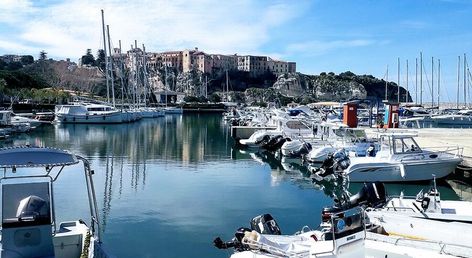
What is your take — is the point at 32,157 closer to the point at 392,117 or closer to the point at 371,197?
the point at 371,197

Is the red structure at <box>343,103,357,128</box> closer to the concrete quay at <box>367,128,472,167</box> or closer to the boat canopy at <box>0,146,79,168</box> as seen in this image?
the concrete quay at <box>367,128,472,167</box>

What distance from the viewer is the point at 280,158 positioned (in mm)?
35469

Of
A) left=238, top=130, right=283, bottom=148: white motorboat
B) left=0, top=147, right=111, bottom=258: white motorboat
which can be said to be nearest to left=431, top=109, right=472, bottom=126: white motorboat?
left=238, top=130, right=283, bottom=148: white motorboat

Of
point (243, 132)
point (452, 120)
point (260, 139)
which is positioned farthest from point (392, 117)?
point (452, 120)

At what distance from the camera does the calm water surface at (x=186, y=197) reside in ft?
51.1

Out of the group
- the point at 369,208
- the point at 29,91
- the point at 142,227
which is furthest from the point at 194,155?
the point at 29,91

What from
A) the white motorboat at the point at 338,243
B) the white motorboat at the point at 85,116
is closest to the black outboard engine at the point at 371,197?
the white motorboat at the point at 338,243

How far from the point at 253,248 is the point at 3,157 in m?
5.73

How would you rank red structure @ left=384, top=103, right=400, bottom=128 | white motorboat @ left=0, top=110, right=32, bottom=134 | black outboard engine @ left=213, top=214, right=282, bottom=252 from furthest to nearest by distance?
white motorboat @ left=0, top=110, right=32, bottom=134
red structure @ left=384, top=103, right=400, bottom=128
black outboard engine @ left=213, top=214, right=282, bottom=252

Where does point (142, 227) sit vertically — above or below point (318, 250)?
below

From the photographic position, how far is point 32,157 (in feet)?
29.9

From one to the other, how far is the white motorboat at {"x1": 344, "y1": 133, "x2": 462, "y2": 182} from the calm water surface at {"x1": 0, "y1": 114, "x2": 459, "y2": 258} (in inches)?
23.6

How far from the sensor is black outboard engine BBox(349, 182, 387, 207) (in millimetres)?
15445

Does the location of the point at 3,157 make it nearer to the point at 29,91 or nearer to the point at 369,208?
the point at 369,208
